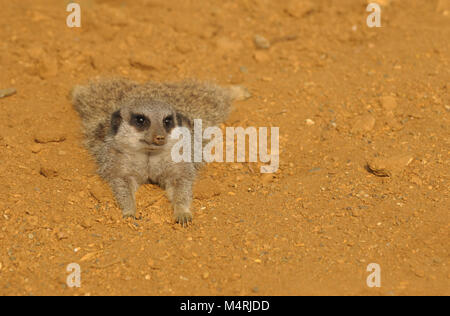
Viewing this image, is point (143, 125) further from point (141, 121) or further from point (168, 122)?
point (168, 122)

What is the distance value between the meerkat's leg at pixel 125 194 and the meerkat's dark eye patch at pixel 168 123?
57cm

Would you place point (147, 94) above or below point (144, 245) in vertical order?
above

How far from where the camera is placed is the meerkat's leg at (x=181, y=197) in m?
3.83

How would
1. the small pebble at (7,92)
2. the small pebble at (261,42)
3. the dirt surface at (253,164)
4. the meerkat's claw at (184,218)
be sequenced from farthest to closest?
the small pebble at (261,42) < the small pebble at (7,92) < the meerkat's claw at (184,218) < the dirt surface at (253,164)

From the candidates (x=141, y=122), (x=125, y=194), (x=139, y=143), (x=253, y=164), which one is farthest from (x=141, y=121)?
(x=253, y=164)

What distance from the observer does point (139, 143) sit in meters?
4.04

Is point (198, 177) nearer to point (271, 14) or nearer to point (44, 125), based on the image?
point (44, 125)

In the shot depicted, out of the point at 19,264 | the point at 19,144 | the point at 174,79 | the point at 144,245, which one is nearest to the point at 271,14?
the point at 174,79

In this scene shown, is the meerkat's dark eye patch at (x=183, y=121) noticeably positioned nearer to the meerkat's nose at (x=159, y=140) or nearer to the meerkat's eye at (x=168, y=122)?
the meerkat's eye at (x=168, y=122)

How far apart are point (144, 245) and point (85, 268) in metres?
0.43

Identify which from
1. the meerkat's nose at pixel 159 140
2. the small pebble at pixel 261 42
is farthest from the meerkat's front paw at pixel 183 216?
the small pebble at pixel 261 42

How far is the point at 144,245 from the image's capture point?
350cm

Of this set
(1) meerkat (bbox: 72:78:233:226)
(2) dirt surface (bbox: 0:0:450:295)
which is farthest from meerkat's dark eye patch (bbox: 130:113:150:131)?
(2) dirt surface (bbox: 0:0:450:295)

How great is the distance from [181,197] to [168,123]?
2.00 feet
